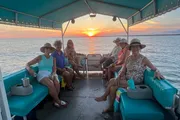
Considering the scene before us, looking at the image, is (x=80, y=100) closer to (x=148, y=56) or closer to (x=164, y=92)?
(x=164, y=92)

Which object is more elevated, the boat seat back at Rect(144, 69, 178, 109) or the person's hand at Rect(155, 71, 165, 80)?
the person's hand at Rect(155, 71, 165, 80)

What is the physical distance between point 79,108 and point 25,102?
1081mm

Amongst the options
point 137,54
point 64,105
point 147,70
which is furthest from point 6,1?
point 147,70

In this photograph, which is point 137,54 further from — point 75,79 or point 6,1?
point 75,79

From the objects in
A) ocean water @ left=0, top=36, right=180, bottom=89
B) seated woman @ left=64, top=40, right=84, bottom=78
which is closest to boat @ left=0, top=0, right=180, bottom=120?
seated woman @ left=64, top=40, right=84, bottom=78

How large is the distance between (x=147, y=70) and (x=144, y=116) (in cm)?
105

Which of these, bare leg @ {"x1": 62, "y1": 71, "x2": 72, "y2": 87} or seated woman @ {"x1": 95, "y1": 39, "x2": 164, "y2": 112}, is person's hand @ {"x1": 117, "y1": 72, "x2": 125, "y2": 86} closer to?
seated woman @ {"x1": 95, "y1": 39, "x2": 164, "y2": 112}

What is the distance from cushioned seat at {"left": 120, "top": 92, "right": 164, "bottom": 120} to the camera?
2.10m

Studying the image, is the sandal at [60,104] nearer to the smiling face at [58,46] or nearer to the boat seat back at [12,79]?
the boat seat back at [12,79]

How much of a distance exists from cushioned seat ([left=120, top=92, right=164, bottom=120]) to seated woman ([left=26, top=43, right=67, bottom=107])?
1475 mm

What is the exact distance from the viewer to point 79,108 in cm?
320

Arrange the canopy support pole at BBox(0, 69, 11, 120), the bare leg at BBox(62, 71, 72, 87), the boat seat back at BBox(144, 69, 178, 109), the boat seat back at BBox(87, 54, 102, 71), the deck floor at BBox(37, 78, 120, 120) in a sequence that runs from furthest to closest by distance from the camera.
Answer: the boat seat back at BBox(87, 54, 102, 71) < the bare leg at BBox(62, 71, 72, 87) < the deck floor at BBox(37, 78, 120, 120) < the boat seat back at BBox(144, 69, 178, 109) < the canopy support pole at BBox(0, 69, 11, 120)

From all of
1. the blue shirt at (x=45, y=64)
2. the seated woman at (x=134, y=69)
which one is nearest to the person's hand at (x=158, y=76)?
the seated woman at (x=134, y=69)

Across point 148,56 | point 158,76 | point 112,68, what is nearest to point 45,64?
point 112,68
